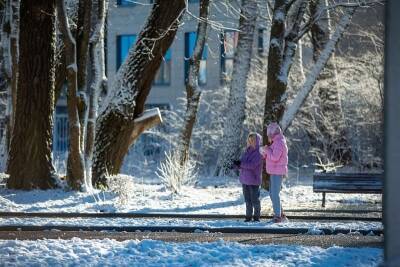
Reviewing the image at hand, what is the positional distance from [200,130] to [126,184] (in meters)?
→ 16.8

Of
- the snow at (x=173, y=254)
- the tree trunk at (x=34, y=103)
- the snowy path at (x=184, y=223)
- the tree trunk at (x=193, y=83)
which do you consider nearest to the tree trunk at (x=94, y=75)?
the tree trunk at (x=34, y=103)

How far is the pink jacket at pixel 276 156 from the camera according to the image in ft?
41.6

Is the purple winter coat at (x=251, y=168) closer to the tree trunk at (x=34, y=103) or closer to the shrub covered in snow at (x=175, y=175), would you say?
the shrub covered in snow at (x=175, y=175)

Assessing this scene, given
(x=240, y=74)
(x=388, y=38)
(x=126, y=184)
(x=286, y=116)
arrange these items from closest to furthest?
(x=388, y=38) < (x=126, y=184) < (x=286, y=116) < (x=240, y=74)

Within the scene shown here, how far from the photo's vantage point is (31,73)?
1712cm

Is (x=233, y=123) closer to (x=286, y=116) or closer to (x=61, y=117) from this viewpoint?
(x=286, y=116)

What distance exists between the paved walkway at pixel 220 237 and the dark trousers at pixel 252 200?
1799 millimetres

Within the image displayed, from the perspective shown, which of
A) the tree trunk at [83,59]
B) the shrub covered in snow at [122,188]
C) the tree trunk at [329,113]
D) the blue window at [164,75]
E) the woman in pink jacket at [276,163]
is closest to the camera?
the woman in pink jacket at [276,163]

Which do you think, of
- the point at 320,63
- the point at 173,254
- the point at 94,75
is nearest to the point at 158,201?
the point at 94,75

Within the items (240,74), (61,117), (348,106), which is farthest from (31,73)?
(61,117)

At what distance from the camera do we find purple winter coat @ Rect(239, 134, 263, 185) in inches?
507

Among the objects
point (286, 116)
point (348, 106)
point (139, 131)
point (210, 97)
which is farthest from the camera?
point (210, 97)

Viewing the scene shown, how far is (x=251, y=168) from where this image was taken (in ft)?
42.2

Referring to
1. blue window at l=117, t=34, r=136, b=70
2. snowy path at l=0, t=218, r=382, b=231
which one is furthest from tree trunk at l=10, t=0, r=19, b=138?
blue window at l=117, t=34, r=136, b=70
